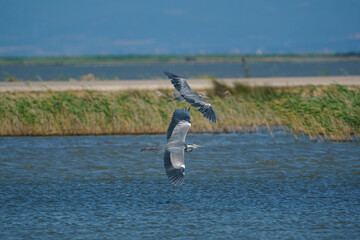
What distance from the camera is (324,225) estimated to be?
45.0 feet

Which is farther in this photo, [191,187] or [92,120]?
[92,120]

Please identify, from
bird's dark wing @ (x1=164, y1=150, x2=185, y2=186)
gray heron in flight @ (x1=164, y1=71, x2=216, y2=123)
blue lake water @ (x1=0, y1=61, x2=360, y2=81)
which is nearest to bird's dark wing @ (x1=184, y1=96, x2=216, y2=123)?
gray heron in flight @ (x1=164, y1=71, x2=216, y2=123)

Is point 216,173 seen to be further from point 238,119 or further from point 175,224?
point 238,119

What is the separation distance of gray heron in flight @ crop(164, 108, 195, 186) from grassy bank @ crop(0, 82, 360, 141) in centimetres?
1251

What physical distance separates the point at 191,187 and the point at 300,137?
10.6 metres

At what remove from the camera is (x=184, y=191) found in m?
17.0

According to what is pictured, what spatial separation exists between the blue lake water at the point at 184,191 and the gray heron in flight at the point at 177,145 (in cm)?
131

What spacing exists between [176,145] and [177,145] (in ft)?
0.07

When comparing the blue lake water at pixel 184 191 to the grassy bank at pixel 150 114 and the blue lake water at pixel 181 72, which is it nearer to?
the grassy bank at pixel 150 114

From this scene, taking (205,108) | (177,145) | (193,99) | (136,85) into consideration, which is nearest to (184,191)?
(193,99)

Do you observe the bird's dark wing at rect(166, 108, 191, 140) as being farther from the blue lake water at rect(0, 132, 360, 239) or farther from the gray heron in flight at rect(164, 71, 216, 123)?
the blue lake water at rect(0, 132, 360, 239)

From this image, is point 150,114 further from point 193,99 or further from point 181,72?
point 181,72

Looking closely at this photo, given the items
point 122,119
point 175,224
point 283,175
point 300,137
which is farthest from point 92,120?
point 175,224

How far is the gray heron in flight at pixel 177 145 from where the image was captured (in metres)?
13.1
